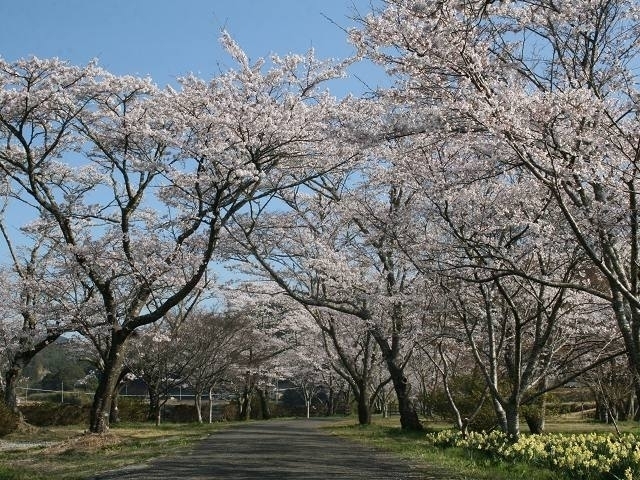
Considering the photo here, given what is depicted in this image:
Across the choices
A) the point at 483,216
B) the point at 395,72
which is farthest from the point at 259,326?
the point at 395,72

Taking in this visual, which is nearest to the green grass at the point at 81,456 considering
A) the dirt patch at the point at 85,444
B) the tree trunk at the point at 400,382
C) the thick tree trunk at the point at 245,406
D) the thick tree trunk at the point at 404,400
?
the dirt patch at the point at 85,444

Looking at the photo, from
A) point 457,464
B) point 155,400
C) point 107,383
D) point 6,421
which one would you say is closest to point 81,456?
point 107,383

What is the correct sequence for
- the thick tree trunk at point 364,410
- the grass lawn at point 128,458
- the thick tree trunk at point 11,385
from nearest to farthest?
the grass lawn at point 128,458, the thick tree trunk at point 11,385, the thick tree trunk at point 364,410

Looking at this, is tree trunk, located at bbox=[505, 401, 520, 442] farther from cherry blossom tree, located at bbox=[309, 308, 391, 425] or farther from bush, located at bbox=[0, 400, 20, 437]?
bush, located at bbox=[0, 400, 20, 437]

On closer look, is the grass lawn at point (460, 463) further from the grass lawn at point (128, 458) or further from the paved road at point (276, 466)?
the paved road at point (276, 466)

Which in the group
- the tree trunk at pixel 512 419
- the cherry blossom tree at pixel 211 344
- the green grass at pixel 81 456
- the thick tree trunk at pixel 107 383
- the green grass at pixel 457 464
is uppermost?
the cherry blossom tree at pixel 211 344

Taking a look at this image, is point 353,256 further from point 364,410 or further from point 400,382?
point 364,410

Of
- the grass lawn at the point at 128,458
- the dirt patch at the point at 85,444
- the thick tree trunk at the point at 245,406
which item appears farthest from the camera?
the thick tree trunk at the point at 245,406

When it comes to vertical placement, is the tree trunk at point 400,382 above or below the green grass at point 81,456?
above

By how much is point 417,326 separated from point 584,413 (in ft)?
69.9

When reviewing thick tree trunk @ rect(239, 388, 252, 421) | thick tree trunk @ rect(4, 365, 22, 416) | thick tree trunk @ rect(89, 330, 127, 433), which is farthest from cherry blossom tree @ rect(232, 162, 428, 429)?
thick tree trunk @ rect(239, 388, 252, 421)

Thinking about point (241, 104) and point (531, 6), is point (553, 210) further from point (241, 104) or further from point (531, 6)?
point (241, 104)

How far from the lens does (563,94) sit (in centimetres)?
728

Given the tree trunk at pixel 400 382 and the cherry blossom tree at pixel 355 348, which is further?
the cherry blossom tree at pixel 355 348
